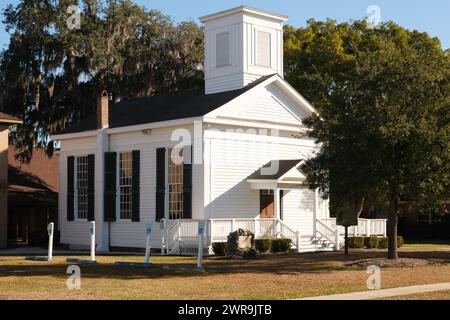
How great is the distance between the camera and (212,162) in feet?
101

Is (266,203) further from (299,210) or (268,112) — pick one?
(268,112)

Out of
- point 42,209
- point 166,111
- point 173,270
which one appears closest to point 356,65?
point 173,270

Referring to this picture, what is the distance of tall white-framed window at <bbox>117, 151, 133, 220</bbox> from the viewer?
1321 inches

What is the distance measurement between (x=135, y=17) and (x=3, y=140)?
1580 cm

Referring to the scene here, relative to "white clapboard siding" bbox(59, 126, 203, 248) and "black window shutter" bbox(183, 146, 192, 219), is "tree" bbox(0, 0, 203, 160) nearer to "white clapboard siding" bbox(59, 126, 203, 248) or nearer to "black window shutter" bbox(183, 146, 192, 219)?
"white clapboard siding" bbox(59, 126, 203, 248)

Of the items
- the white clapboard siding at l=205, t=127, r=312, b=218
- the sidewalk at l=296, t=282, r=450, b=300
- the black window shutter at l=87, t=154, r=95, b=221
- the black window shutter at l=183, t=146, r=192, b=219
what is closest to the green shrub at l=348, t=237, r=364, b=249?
the white clapboard siding at l=205, t=127, r=312, b=218

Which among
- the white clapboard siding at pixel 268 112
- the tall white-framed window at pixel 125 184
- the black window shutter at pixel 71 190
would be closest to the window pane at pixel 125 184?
the tall white-framed window at pixel 125 184

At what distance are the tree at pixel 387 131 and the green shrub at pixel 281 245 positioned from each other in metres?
6.25

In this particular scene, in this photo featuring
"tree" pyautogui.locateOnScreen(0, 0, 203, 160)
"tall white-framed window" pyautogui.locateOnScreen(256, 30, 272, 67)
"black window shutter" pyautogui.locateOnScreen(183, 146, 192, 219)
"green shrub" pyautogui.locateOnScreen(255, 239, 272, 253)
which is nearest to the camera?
"green shrub" pyautogui.locateOnScreen(255, 239, 272, 253)

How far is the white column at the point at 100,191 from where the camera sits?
3391 centimetres

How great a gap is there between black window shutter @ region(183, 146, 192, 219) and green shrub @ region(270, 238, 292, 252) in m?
3.49

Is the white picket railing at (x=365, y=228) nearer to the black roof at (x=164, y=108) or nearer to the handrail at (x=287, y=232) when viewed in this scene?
the handrail at (x=287, y=232)

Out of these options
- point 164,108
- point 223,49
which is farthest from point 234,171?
point 223,49

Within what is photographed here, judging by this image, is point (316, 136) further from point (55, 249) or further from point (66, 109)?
point (66, 109)
